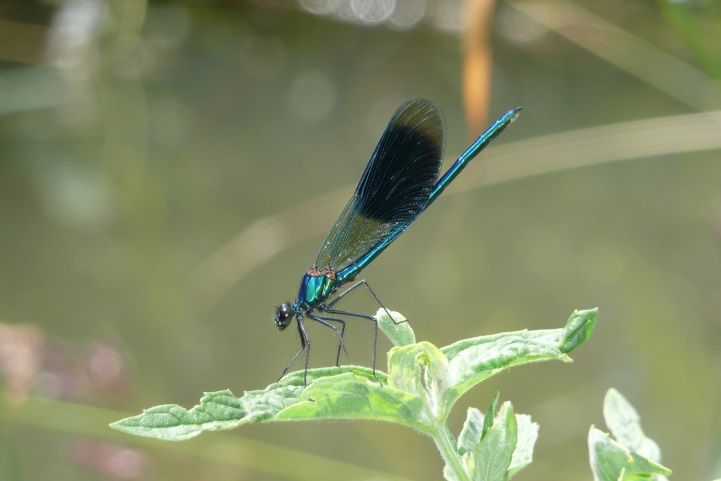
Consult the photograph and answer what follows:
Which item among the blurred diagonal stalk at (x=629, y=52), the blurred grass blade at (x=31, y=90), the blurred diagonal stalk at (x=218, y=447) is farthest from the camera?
the blurred grass blade at (x=31, y=90)

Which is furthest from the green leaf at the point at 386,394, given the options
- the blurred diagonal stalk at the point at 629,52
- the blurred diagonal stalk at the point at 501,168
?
the blurred diagonal stalk at the point at 629,52

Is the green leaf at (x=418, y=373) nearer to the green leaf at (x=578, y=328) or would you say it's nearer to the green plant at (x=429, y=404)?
the green plant at (x=429, y=404)

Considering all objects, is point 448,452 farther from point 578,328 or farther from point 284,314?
point 284,314

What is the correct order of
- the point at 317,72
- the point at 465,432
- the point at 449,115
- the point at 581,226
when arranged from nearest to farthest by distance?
the point at 465,432 → the point at 581,226 → the point at 449,115 → the point at 317,72

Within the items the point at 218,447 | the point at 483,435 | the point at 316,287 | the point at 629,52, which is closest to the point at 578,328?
the point at 483,435

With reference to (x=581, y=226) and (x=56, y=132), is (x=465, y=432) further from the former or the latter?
(x=56, y=132)

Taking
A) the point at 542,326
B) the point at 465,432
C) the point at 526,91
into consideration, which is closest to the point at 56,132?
the point at 526,91

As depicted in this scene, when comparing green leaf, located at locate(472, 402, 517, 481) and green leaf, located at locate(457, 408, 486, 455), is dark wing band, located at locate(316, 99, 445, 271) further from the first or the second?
green leaf, located at locate(472, 402, 517, 481)
